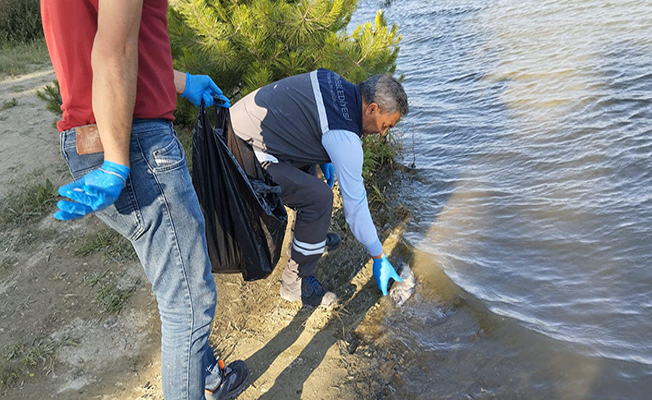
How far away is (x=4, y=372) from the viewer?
7.89ft

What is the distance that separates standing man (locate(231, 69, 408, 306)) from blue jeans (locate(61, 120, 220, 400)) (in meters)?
1.07

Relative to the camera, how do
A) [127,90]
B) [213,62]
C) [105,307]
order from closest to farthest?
[127,90] → [105,307] → [213,62]

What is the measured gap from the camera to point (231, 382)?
2182mm

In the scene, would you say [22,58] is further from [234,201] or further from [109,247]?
[234,201]

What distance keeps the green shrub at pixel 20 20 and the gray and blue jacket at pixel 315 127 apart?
328 inches

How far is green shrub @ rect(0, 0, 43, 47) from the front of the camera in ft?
29.6

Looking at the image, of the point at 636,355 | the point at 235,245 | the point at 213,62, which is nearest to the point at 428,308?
the point at 636,355

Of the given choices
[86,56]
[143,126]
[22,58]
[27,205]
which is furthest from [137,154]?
[22,58]

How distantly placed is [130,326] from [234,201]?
1.03 metres

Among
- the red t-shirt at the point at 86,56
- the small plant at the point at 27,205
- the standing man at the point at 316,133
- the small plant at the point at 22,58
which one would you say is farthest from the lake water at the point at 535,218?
the small plant at the point at 22,58

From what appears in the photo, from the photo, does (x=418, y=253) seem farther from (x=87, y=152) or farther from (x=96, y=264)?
(x=87, y=152)

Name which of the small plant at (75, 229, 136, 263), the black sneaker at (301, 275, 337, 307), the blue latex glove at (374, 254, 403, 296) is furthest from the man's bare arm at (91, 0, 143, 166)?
the small plant at (75, 229, 136, 263)

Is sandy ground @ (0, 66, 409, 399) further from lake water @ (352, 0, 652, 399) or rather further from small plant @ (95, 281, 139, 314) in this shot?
lake water @ (352, 0, 652, 399)

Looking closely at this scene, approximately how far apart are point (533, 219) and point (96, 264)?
2.97 meters
